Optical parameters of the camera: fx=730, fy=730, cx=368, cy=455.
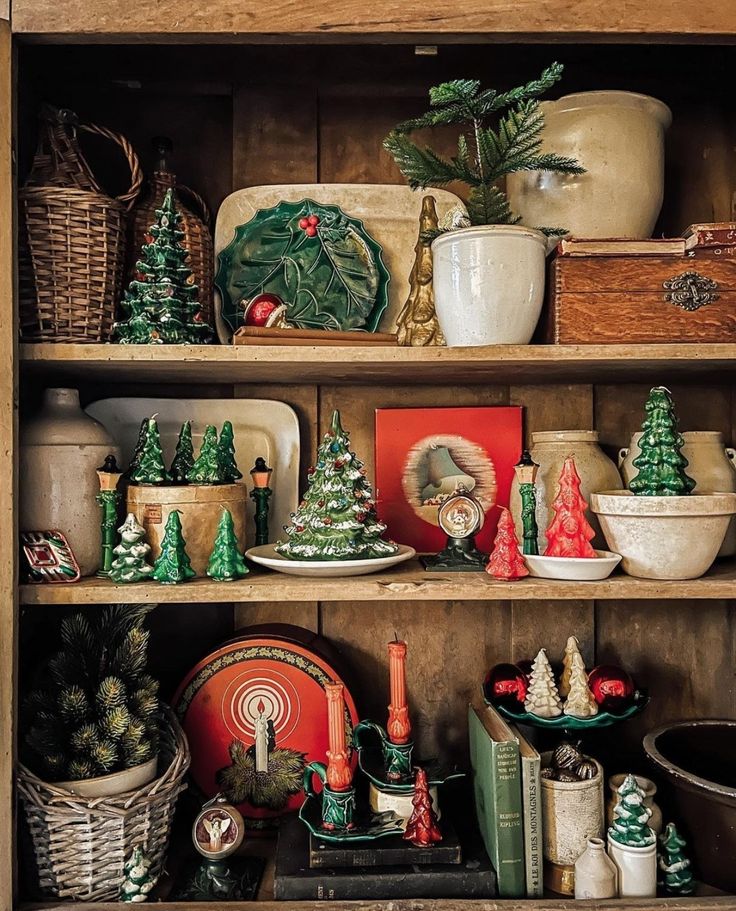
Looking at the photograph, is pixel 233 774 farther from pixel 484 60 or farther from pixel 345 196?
pixel 484 60

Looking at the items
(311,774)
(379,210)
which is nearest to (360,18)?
(379,210)

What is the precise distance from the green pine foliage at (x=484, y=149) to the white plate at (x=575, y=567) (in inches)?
18.4

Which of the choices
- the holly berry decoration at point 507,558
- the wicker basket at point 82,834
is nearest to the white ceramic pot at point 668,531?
the holly berry decoration at point 507,558

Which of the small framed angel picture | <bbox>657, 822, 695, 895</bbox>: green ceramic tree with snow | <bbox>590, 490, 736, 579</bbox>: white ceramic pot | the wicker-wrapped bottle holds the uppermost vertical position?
the wicker-wrapped bottle

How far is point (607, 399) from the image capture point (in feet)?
4.15

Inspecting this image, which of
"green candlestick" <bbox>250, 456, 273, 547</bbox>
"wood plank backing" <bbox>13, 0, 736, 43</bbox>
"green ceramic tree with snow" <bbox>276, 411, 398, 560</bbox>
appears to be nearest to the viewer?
"wood plank backing" <bbox>13, 0, 736, 43</bbox>

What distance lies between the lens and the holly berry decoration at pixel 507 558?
1.00 meters

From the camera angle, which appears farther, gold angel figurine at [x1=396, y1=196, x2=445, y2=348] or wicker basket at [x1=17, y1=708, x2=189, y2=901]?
gold angel figurine at [x1=396, y1=196, x2=445, y2=348]

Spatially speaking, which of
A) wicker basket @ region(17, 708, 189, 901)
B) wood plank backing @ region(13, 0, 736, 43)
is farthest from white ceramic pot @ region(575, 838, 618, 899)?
wood plank backing @ region(13, 0, 736, 43)

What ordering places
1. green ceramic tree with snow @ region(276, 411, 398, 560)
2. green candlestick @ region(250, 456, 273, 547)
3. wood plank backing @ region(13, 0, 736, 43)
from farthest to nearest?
green candlestick @ region(250, 456, 273, 547)
green ceramic tree with snow @ region(276, 411, 398, 560)
wood plank backing @ region(13, 0, 736, 43)

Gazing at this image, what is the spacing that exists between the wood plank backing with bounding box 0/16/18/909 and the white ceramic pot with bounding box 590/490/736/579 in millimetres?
792

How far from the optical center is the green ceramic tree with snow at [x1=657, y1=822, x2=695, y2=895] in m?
0.97

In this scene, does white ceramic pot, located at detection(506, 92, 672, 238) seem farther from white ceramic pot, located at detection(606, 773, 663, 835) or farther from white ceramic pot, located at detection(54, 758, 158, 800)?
white ceramic pot, located at detection(54, 758, 158, 800)

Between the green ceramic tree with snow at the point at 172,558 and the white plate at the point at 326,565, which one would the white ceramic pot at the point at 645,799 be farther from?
the green ceramic tree with snow at the point at 172,558
